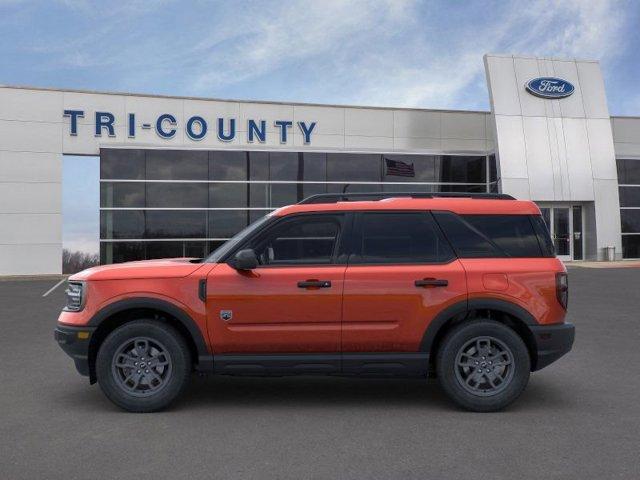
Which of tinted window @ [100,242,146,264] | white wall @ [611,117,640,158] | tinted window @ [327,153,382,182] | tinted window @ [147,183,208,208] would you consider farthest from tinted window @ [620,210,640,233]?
tinted window @ [100,242,146,264]

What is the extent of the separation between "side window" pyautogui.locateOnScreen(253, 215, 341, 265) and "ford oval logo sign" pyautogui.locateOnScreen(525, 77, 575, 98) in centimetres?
2374

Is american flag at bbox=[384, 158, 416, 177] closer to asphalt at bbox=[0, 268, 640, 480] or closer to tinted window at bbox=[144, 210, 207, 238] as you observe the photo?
tinted window at bbox=[144, 210, 207, 238]

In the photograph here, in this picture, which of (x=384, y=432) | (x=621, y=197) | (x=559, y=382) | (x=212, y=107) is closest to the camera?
(x=384, y=432)

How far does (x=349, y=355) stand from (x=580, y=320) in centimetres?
691

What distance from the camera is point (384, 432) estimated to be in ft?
15.2

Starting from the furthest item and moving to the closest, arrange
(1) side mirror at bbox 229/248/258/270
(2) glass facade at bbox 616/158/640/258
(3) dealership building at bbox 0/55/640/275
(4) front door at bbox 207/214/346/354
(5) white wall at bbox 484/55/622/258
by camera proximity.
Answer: (2) glass facade at bbox 616/158/640/258, (5) white wall at bbox 484/55/622/258, (3) dealership building at bbox 0/55/640/275, (4) front door at bbox 207/214/346/354, (1) side mirror at bbox 229/248/258/270

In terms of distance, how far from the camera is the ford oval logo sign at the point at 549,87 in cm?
2661

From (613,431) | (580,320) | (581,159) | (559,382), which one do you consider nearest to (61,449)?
(613,431)

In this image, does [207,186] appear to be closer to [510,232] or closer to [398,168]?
[398,168]

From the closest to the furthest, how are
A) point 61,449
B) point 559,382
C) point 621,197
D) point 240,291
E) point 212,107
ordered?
point 61,449, point 240,291, point 559,382, point 212,107, point 621,197

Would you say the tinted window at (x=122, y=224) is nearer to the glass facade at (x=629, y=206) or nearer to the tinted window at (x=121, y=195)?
the tinted window at (x=121, y=195)

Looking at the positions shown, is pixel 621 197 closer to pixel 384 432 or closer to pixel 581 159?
pixel 581 159

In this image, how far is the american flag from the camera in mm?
26500

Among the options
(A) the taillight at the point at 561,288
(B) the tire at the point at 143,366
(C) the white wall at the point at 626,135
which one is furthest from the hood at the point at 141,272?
(C) the white wall at the point at 626,135
